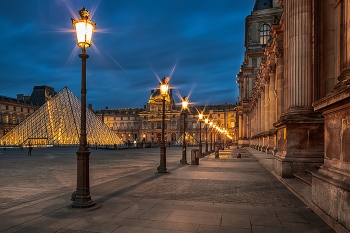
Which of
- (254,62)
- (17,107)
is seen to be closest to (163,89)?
(254,62)

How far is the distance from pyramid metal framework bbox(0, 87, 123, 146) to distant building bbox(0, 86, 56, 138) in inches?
1599

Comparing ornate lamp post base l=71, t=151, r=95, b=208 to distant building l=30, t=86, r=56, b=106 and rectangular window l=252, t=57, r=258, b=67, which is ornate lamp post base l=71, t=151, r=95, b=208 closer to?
rectangular window l=252, t=57, r=258, b=67

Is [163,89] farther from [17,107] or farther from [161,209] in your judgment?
[17,107]

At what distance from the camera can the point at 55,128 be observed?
5016 centimetres

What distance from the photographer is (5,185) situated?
9.52 meters

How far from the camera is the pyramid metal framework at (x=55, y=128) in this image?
4916 cm

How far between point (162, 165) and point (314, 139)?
6189 mm

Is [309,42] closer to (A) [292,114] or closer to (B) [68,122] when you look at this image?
(A) [292,114]

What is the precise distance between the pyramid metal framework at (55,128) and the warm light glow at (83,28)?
4318cm

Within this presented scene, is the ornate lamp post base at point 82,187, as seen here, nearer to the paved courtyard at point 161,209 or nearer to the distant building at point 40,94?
the paved courtyard at point 161,209

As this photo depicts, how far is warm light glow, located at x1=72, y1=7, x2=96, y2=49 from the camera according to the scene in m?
6.74

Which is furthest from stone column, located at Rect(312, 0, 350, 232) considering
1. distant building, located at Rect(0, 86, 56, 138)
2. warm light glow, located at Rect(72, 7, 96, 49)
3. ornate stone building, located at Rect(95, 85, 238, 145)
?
ornate stone building, located at Rect(95, 85, 238, 145)

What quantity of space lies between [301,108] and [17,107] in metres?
97.6

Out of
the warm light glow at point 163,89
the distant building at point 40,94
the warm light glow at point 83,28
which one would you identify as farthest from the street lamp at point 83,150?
the distant building at point 40,94
